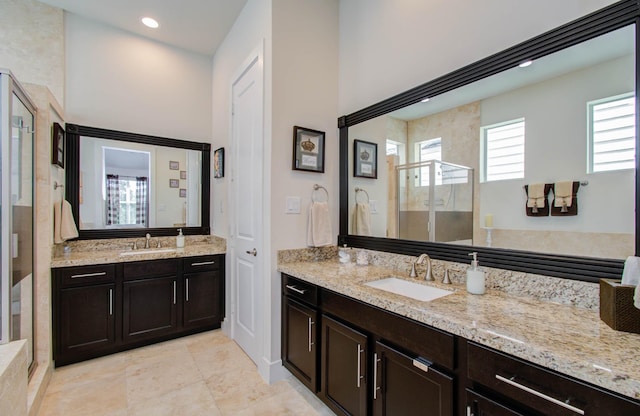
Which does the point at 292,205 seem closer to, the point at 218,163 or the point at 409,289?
the point at 409,289

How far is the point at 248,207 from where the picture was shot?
102 inches

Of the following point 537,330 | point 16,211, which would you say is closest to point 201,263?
point 16,211

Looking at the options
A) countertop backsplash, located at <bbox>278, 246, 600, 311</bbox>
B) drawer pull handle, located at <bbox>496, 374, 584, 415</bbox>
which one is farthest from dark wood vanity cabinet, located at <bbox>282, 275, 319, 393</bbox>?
drawer pull handle, located at <bbox>496, 374, 584, 415</bbox>

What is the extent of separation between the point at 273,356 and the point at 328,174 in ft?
4.99

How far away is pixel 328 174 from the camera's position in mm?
2529

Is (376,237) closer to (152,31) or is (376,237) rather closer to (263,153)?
(263,153)

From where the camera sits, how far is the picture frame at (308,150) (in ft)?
7.57

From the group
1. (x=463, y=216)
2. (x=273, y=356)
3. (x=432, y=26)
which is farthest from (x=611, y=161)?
(x=273, y=356)

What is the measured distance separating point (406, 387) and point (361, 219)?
130 cm

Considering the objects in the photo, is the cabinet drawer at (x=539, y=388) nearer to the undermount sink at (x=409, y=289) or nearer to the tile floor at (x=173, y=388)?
the undermount sink at (x=409, y=289)

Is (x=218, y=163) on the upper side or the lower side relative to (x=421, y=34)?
lower

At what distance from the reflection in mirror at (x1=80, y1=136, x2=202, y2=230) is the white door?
0.84 m

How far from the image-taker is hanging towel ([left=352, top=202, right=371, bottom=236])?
7.64 ft

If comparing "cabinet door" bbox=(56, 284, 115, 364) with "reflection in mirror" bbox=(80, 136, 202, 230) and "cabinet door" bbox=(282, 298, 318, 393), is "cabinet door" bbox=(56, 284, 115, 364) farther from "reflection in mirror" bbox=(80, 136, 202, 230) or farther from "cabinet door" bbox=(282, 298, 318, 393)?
"cabinet door" bbox=(282, 298, 318, 393)
